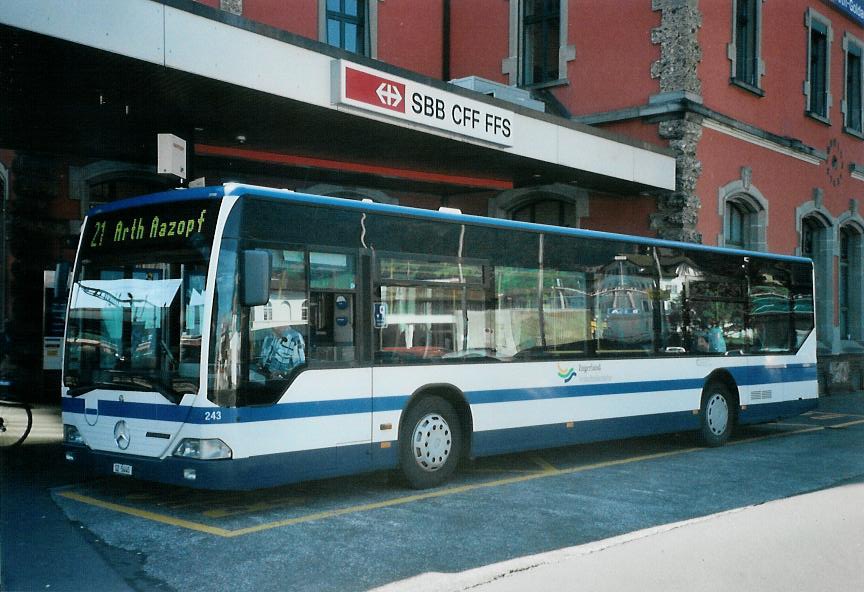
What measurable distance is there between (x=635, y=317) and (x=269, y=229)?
18.0ft

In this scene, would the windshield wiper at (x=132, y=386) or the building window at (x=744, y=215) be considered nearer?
the windshield wiper at (x=132, y=386)

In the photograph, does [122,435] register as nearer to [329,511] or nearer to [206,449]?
[206,449]

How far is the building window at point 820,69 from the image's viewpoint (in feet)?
74.7

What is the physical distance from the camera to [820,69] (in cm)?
2311

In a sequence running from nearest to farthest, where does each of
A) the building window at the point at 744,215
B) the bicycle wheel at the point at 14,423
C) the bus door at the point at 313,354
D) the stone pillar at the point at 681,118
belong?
the bus door at the point at 313,354 < the bicycle wheel at the point at 14,423 < the stone pillar at the point at 681,118 < the building window at the point at 744,215

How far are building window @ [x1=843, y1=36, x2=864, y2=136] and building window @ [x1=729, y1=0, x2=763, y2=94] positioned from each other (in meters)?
6.12

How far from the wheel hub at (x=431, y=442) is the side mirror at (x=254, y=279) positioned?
236 cm

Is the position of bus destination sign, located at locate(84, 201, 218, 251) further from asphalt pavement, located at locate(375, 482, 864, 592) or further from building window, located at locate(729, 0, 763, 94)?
building window, located at locate(729, 0, 763, 94)

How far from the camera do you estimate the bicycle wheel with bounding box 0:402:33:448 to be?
11.0 metres

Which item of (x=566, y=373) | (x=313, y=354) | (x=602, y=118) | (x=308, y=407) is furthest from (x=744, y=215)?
(x=308, y=407)

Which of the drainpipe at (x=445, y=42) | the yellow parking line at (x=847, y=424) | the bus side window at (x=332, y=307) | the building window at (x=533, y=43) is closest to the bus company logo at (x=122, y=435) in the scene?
the bus side window at (x=332, y=307)

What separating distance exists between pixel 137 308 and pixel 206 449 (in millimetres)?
1410

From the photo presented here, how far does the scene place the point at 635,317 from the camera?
11484 millimetres

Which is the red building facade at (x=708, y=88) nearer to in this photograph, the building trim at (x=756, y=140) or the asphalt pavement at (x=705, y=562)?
the building trim at (x=756, y=140)
